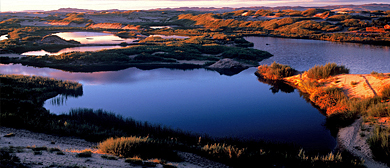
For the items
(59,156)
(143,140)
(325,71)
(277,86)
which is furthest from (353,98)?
(59,156)

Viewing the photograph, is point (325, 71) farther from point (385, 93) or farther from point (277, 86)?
point (385, 93)

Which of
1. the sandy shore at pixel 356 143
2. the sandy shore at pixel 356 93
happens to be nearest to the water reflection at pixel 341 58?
the sandy shore at pixel 356 93

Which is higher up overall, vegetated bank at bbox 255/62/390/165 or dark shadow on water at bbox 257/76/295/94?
vegetated bank at bbox 255/62/390/165

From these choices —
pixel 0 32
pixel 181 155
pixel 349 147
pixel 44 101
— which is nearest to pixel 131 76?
pixel 44 101

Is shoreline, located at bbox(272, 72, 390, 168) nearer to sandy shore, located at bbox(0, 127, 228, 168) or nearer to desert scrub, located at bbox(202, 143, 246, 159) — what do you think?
desert scrub, located at bbox(202, 143, 246, 159)

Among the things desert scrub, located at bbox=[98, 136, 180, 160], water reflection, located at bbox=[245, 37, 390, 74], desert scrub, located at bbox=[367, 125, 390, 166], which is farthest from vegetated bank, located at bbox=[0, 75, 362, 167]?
water reflection, located at bbox=[245, 37, 390, 74]

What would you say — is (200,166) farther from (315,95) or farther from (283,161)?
(315,95)
